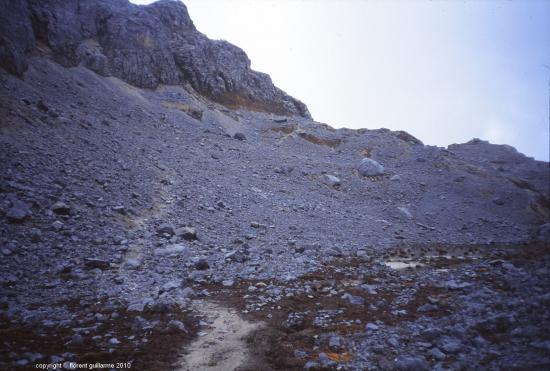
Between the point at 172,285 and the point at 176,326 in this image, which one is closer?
the point at 176,326

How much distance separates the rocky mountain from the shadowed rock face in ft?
0.75

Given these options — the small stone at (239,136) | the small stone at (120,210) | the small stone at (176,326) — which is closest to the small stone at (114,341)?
the small stone at (176,326)

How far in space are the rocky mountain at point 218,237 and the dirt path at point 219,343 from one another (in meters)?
0.04

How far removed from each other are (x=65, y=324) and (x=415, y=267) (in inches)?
482

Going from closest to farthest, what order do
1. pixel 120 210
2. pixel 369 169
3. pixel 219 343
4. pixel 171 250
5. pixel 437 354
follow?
pixel 437 354, pixel 219 343, pixel 171 250, pixel 120 210, pixel 369 169

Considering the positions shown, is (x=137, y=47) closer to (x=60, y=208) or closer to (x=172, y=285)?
(x=60, y=208)

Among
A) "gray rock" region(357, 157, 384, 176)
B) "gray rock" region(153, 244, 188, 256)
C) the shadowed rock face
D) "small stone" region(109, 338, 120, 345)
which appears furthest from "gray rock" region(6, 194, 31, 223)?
"gray rock" region(357, 157, 384, 176)

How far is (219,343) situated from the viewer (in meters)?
6.90

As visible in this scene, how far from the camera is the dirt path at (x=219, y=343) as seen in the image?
616 centimetres

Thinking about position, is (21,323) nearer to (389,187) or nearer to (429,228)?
(429,228)

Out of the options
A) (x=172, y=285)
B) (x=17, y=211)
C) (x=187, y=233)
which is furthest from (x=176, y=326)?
(x=17, y=211)

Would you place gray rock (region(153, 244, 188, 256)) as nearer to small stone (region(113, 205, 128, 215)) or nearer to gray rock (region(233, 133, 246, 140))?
small stone (region(113, 205, 128, 215))

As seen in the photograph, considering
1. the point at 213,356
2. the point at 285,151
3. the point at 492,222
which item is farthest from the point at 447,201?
the point at 213,356

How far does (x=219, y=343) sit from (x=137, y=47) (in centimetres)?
3610
